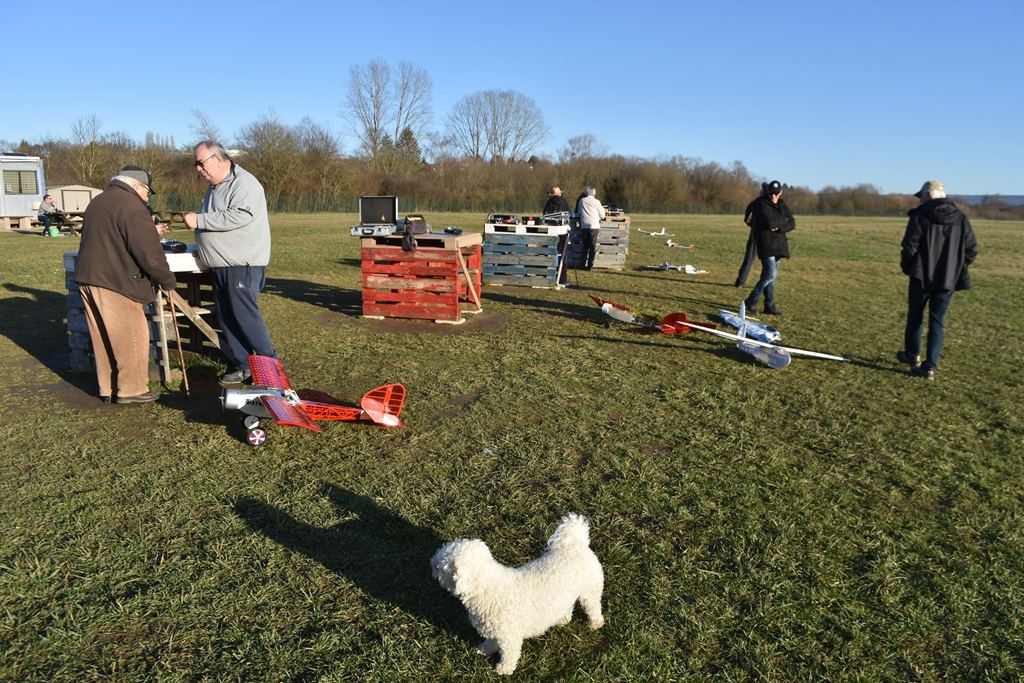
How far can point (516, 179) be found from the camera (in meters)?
80.5

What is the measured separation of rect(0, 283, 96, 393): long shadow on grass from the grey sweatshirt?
1.79 metres

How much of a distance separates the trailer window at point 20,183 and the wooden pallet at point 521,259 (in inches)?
1027

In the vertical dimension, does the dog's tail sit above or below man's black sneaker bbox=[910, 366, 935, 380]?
above

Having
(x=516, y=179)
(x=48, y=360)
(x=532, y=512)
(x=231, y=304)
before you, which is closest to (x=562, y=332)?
(x=231, y=304)

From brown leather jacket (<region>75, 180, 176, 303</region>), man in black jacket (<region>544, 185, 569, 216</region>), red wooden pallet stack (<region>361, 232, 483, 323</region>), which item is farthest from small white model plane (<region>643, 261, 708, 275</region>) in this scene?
brown leather jacket (<region>75, 180, 176, 303</region>)

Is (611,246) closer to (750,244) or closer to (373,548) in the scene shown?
(750,244)

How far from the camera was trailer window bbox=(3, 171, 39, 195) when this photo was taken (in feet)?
90.5

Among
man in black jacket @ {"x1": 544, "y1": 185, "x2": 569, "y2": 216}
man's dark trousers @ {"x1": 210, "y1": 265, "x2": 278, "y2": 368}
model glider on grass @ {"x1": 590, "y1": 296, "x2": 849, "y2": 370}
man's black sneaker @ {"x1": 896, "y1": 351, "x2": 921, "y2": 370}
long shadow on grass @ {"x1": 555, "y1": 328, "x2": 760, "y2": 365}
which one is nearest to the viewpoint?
man's dark trousers @ {"x1": 210, "y1": 265, "x2": 278, "y2": 368}

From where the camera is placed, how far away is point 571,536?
267 centimetres

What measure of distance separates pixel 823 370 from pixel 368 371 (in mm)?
4952

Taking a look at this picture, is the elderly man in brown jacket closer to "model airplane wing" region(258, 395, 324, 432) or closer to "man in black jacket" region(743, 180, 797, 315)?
"model airplane wing" region(258, 395, 324, 432)

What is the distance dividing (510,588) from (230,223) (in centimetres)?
426

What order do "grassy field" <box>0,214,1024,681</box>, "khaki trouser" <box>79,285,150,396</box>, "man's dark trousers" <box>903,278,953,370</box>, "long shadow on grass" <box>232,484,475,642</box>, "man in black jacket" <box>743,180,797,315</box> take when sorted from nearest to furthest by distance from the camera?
"grassy field" <box>0,214,1024,681</box>, "long shadow on grass" <box>232,484,475,642</box>, "khaki trouser" <box>79,285,150,396</box>, "man's dark trousers" <box>903,278,953,370</box>, "man in black jacket" <box>743,180,797,315</box>

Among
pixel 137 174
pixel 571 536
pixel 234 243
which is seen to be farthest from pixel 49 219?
pixel 571 536
